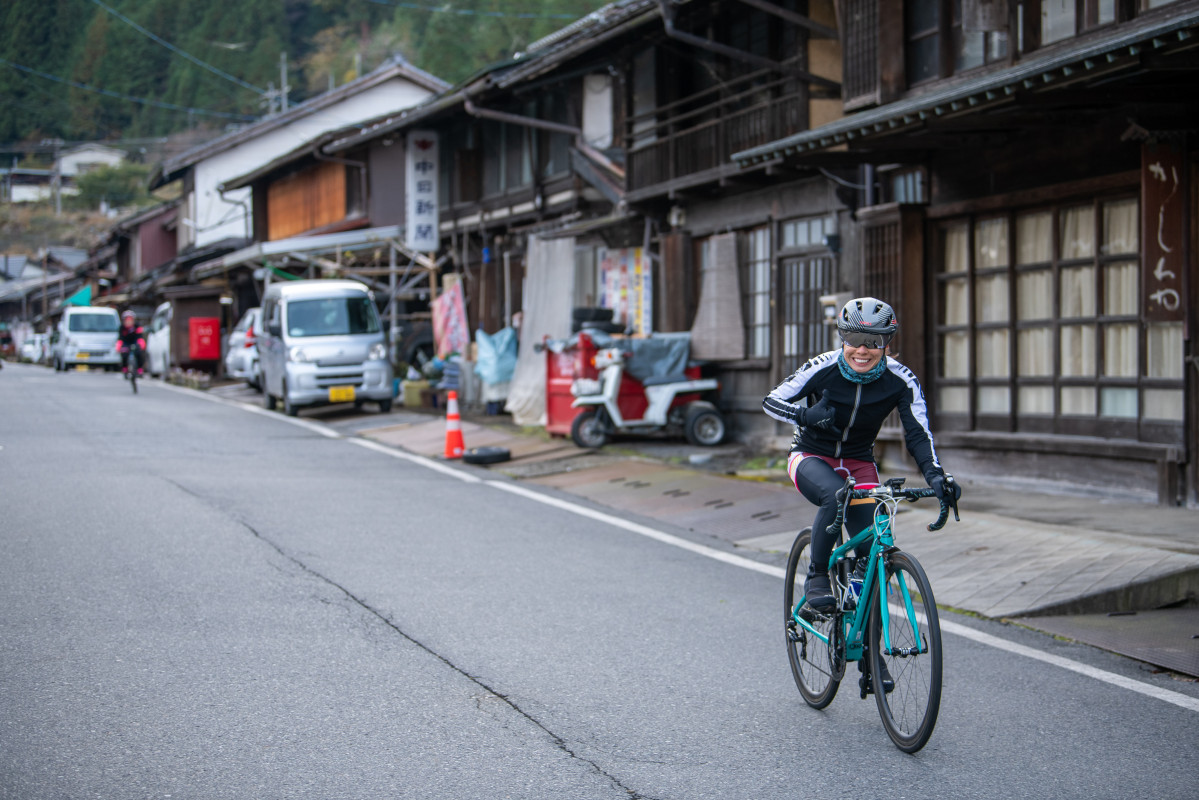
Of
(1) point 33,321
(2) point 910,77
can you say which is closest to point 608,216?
(2) point 910,77

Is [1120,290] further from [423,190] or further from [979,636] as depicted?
[423,190]

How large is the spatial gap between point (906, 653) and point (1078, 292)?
25.4 feet

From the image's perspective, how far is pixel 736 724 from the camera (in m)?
4.82

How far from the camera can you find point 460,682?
526cm

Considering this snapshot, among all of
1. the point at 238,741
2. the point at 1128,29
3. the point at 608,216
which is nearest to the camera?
the point at 238,741

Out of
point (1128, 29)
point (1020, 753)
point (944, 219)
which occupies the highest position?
point (1128, 29)

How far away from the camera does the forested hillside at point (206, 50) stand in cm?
4856

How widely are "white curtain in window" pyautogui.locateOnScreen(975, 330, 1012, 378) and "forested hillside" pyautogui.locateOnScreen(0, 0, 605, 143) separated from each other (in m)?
34.7

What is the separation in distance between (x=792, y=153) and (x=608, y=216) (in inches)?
318

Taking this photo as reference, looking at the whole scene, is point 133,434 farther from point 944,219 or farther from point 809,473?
point 809,473

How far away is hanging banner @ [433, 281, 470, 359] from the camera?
2447cm

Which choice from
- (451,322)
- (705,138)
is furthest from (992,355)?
(451,322)

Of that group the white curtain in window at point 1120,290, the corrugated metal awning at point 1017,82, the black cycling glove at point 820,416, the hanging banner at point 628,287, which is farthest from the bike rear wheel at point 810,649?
the hanging banner at point 628,287

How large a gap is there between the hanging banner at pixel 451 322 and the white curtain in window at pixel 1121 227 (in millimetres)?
15313
